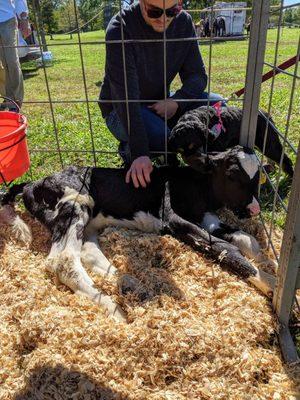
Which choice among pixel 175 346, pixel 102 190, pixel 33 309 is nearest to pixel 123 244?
pixel 102 190

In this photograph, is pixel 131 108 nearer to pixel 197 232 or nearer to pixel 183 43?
pixel 183 43

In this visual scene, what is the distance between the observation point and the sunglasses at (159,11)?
3221 millimetres

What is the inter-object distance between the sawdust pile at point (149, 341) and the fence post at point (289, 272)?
64 mm

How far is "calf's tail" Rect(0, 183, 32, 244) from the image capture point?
11.1ft

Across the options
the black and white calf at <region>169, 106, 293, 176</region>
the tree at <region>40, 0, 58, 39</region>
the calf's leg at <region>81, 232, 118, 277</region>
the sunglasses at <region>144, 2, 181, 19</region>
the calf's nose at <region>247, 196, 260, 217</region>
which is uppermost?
the sunglasses at <region>144, 2, 181, 19</region>

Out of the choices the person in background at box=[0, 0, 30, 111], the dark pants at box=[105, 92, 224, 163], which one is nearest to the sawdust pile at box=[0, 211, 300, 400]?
the dark pants at box=[105, 92, 224, 163]

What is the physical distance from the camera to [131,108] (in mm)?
3533

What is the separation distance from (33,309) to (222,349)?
1217mm

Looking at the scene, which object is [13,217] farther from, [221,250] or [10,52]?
[10,52]

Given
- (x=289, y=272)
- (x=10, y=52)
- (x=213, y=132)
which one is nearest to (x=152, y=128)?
(x=213, y=132)

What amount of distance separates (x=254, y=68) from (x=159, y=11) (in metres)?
0.89

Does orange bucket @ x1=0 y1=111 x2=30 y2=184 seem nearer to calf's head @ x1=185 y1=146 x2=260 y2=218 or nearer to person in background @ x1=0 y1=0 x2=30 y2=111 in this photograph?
calf's head @ x1=185 y1=146 x2=260 y2=218

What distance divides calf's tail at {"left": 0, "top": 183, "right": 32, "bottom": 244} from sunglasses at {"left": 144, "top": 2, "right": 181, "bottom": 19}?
1853 millimetres

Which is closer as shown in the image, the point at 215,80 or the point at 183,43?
the point at 183,43
